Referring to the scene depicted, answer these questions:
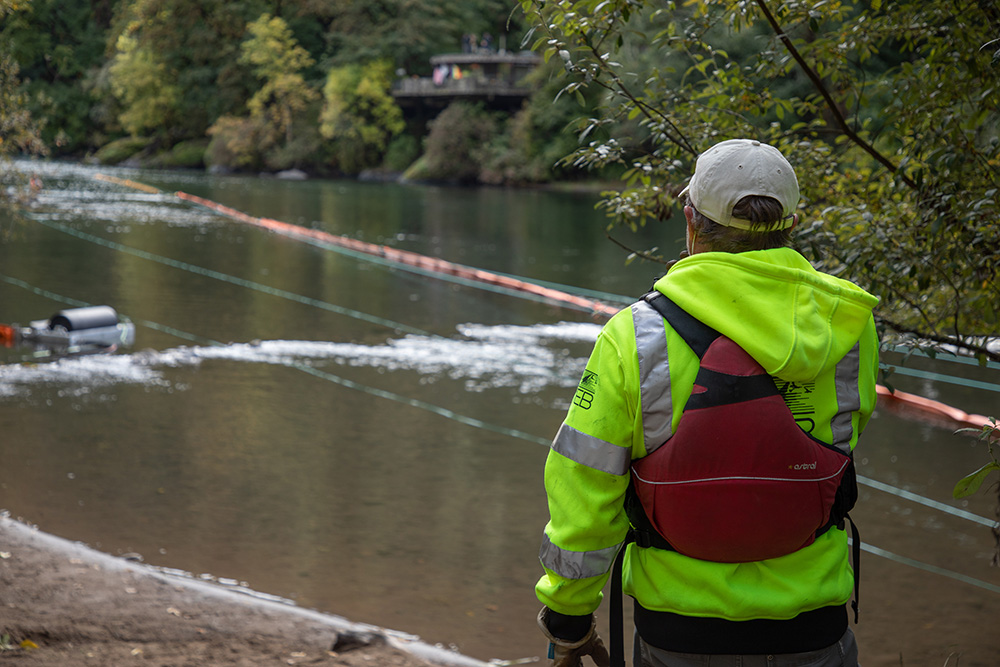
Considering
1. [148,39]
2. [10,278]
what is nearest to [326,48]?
[148,39]

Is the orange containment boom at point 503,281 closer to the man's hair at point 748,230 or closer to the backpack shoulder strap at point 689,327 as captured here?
the man's hair at point 748,230

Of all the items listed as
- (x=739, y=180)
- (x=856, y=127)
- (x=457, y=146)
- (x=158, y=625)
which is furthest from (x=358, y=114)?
(x=739, y=180)

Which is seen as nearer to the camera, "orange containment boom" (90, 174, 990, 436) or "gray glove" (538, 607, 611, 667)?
"gray glove" (538, 607, 611, 667)

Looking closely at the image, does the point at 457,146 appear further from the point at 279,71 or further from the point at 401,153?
the point at 279,71

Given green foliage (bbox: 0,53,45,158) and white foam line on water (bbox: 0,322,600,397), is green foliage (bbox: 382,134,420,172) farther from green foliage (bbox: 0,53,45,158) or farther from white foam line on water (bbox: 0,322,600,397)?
green foliage (bbox: 0,53,45,158)

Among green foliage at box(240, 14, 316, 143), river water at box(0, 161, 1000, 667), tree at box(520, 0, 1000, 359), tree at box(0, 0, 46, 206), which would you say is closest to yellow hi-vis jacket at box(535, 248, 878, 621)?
tree at box(520, 0, 1000, 359)

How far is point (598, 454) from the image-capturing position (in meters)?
1.66

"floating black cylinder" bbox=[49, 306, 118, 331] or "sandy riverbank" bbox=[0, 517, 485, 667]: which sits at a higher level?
"floating black cylinder" bbox=[49, 306, 118, 331]

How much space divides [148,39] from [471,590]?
53.3m

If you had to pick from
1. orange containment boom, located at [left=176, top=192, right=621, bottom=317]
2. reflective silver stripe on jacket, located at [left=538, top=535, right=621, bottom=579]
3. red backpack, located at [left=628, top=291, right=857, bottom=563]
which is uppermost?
red backpack, located at [left=628, top=291, right=857, bottom=563]

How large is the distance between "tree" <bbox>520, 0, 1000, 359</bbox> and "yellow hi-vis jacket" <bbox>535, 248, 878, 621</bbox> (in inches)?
52.6

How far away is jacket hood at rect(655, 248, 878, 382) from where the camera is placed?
5.33ft

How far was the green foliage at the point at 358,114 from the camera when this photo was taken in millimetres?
47188

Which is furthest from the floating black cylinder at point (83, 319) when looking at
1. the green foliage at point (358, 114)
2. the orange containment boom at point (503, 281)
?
the green foliage at point (358, 114)
